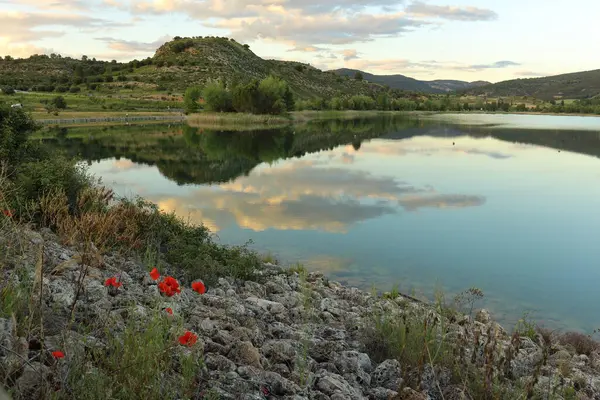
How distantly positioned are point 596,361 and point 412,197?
53.8 feet

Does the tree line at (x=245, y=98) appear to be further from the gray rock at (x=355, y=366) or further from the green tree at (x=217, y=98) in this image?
the gray rock at (x=355, y=366)

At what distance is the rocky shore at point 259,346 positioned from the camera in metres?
4.62

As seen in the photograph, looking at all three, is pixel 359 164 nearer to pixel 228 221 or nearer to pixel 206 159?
pixel 206 159

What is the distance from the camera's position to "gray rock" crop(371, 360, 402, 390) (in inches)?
241

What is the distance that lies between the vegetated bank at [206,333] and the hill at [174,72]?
8672cm

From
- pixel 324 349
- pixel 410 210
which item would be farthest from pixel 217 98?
pixel 324 349

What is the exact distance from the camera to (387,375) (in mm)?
6285

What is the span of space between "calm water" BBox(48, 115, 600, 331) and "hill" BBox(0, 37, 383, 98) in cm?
6101

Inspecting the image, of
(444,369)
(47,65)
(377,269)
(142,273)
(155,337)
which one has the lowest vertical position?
(377,269)

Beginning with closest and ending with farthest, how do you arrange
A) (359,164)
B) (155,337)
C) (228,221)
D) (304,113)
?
(155,337) < (228,221) < (359,164) < (304,113)

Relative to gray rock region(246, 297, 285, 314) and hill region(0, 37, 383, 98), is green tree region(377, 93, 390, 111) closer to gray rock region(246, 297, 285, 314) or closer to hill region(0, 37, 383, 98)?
hill region(0, 37, 383, 98)

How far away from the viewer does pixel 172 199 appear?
23625 millimetres

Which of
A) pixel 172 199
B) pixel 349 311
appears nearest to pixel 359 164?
pixel 172 199

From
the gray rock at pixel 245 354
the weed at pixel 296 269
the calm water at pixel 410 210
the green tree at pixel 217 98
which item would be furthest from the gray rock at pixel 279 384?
the green tree at pixel 217 98
